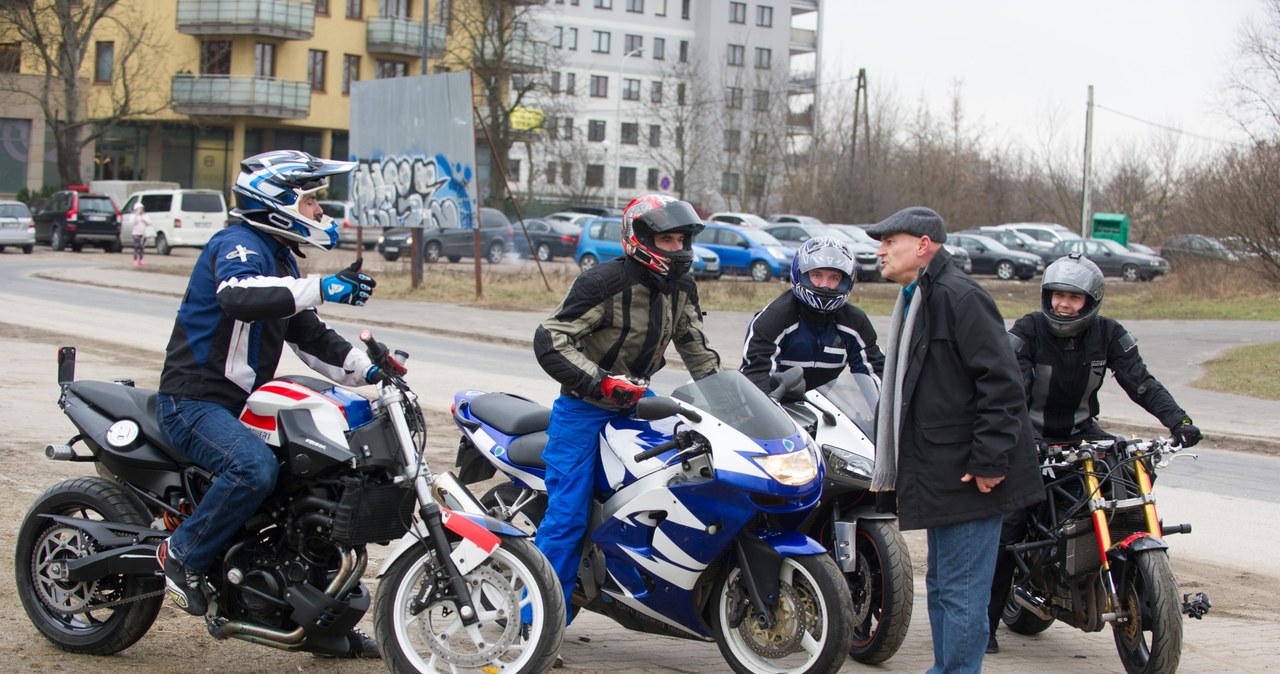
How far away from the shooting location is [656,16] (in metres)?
96.7

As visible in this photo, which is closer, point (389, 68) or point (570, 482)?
point (570, 482)

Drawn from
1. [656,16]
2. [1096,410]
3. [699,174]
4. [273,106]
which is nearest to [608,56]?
[656,16]

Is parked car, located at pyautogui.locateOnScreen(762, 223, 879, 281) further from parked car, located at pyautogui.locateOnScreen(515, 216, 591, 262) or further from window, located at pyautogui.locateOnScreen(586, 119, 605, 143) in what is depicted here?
window, located at pyautogui.locateOnScreen(586, 119, 605, 143)

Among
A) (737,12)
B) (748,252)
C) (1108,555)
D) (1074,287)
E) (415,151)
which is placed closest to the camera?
(1108,555)

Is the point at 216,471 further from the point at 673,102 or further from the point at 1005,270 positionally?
the point at 673,102

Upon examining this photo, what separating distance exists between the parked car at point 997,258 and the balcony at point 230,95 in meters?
31.3

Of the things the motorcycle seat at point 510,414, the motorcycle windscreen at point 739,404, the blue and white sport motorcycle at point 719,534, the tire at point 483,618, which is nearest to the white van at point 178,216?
the motorcycle seat at point 510,414

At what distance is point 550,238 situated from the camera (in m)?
44.9

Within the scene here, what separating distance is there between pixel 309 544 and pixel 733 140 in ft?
233

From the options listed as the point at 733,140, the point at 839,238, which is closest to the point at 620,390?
the point at 839,238

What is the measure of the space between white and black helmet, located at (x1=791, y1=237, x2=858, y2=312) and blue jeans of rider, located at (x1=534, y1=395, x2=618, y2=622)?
1638 mm

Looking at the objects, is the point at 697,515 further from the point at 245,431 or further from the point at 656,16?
the point at 656,16

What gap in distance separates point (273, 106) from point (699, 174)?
87.9 ft

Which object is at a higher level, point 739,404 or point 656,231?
point 656,231
